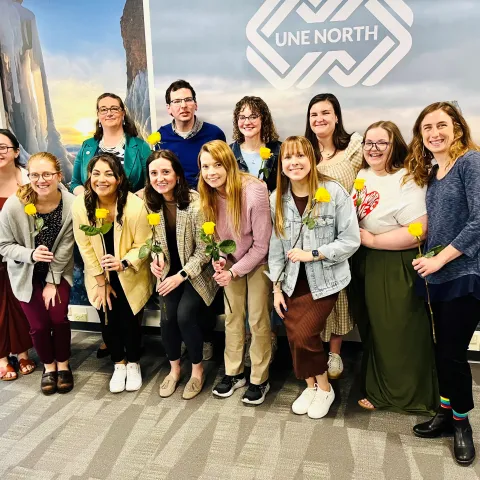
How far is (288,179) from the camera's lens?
227 centimetres

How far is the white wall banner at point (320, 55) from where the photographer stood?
2.73 meters

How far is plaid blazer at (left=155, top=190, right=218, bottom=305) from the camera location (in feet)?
8.05

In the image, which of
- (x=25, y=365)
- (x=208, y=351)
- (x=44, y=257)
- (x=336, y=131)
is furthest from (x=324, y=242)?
(x=25, y=365)

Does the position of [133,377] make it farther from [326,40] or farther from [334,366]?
[326,40]

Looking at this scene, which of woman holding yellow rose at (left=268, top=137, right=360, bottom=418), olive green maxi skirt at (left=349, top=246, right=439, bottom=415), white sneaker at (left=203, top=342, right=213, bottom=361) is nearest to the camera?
woman holding yellow rose at (left=268, top=137, right=360, bottom=418)

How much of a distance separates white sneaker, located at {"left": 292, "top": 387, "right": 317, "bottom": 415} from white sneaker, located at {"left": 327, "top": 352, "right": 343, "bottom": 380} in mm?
283

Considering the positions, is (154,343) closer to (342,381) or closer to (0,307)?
(0,307)

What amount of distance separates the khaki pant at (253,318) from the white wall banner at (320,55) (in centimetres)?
120

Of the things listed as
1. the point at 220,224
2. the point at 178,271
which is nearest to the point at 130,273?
the point at 178,271

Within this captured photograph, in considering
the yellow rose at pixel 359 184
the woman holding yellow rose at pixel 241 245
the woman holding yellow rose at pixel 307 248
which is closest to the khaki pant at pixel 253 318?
the woman holding yellow rose at pixel 241 245

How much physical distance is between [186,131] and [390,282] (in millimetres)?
1523

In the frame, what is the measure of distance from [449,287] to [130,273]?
170cm

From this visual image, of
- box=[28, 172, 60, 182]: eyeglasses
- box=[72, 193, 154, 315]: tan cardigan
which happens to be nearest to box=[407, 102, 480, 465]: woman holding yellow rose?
box=[72, 193, 154, 315]: tan cardigan

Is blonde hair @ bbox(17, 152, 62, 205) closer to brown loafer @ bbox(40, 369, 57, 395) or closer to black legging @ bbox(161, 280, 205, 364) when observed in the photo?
black legging @ bbox(161, 280, 205, 364)
